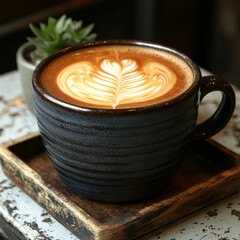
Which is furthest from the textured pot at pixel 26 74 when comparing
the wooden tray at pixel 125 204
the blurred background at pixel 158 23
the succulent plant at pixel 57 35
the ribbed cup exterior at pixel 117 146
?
the blurred background at pixel 158 23

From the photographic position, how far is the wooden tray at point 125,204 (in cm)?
62

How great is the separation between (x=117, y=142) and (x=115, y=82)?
0.45ft

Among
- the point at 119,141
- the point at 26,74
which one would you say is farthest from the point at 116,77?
the point at 26,74

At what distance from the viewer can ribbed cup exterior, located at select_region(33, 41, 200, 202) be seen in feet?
1.93

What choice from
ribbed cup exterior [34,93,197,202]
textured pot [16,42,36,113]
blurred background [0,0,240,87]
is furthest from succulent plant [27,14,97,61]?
blurred background [0,0,240,87]

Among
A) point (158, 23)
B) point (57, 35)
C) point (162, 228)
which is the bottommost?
point (158, 23)

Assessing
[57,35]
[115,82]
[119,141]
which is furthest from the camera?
[57,35]

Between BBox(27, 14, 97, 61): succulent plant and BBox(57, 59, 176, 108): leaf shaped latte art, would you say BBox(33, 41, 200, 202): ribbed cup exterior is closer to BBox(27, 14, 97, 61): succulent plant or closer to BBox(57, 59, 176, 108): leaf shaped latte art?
BBox(57, 59, 176, 108): leaf shaped latte art

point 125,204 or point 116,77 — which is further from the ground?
point 116,77

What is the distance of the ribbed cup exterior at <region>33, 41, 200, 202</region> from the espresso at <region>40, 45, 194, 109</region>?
1.3 inches

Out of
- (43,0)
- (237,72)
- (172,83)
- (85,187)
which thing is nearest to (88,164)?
(85,187)

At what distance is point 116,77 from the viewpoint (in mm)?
717

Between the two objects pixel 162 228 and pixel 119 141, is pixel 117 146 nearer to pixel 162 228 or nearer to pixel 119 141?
pixel 119 141

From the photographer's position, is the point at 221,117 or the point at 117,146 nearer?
the point at 117,146
